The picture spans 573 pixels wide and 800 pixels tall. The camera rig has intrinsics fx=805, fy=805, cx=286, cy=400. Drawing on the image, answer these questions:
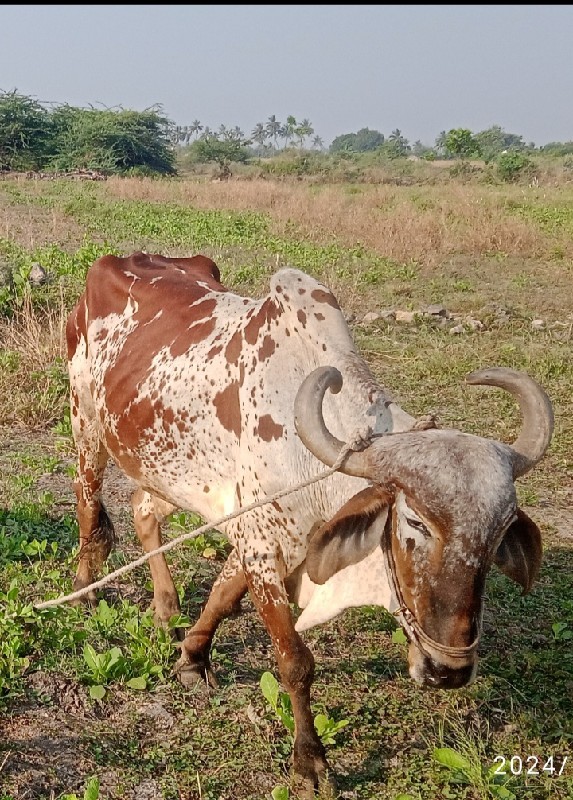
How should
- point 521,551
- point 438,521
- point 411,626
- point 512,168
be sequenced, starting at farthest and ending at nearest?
1. point 512,168
2. point 521,551
3. point 411,626
4. point 438,521

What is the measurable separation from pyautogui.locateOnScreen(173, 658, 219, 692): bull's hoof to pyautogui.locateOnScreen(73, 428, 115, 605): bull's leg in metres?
0.93

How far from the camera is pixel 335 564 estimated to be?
245 centimetres

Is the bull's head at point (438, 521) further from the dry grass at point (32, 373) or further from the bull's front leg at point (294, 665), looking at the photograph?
the dry grass at point (32, 373)

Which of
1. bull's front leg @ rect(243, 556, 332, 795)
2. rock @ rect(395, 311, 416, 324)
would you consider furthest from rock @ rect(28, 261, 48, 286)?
bull's front leg @ rect(243, 556, 332, 795)

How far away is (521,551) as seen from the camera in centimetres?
242

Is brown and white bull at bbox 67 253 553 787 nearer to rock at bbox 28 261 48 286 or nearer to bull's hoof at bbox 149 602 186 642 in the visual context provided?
bull's hoof at bbox 149 602 186 642

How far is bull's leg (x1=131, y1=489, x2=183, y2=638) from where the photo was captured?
12.6 ft

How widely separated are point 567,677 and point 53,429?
4.02 metres

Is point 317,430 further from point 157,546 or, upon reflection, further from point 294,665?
point 157,546

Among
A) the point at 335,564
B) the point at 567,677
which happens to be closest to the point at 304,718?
the point at 335,564

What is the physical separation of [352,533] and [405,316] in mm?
7163

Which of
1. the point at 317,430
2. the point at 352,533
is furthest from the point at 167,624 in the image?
the point at 317,430

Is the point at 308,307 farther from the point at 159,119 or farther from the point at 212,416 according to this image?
the point at 159,119

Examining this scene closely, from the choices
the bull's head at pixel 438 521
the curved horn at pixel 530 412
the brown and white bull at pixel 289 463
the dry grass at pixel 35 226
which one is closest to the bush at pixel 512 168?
the dry grass at pixel 35 226
